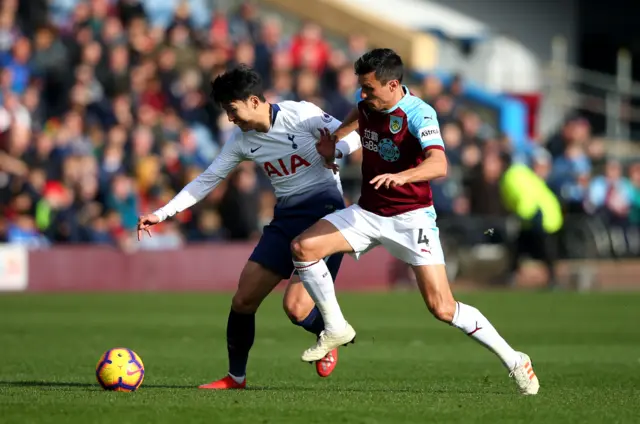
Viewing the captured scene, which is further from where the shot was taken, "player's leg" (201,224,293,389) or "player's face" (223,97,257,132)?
"player's leg" (201,224,293,389)

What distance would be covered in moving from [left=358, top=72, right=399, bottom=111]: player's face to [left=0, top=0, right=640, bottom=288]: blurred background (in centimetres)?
1084

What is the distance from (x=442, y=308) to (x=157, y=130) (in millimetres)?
13997

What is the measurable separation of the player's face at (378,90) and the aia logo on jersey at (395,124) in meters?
0.10

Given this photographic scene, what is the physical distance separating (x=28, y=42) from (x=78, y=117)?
216 centimetres

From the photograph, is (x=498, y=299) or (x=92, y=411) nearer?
(x=92, y=411)

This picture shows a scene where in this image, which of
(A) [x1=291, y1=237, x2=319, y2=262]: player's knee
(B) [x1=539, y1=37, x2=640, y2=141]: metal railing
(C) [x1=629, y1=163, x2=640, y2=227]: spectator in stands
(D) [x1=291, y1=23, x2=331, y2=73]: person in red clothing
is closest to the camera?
(A) [x1=291, y1=237, x2=319, y2=262]: player's knee

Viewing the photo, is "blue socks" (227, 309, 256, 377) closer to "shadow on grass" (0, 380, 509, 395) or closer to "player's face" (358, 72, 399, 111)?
"shadow on grass" (0, 380, 509, 395)

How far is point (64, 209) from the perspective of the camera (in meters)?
20.4

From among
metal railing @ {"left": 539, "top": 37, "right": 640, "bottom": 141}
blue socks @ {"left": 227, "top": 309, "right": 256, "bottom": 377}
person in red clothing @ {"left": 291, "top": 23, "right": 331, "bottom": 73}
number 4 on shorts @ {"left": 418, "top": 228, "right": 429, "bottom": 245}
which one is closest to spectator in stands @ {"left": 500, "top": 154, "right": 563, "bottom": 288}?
person in red clothing @ {"left": 291, "top": 23, "right": 331, "bottom": 73}

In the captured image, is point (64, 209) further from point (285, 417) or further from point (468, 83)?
point (285, 417)

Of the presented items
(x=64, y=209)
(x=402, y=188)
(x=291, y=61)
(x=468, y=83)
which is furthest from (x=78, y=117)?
(x=402, y=188)

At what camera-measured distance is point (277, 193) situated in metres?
9.84

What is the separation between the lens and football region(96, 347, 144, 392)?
9070mm

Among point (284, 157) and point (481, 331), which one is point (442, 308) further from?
point (284, 157)
